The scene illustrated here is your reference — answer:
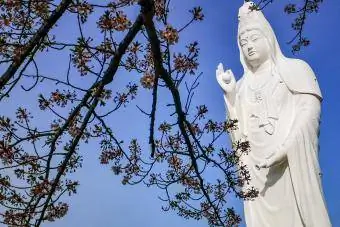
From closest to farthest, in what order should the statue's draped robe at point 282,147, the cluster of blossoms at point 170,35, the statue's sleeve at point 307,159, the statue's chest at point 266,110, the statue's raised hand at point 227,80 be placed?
the cluster of blossoms at point 170,35, the statue's sleeve at point 307,159, the statue's draped robe at point 282,147, the statue's chest at point 266,110, the statue's raised hand at point 227,80

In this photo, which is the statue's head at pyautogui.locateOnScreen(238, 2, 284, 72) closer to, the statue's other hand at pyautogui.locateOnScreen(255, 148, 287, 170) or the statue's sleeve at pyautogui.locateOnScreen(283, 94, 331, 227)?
the statue's sleeve at pyautogui.locateOnScreen(283, 94, 331, 227)

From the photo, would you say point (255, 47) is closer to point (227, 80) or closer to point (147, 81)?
point (227, 80)

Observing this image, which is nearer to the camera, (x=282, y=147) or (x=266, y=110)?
(x=282, y=147)

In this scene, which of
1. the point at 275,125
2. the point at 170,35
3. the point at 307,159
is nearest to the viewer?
the point at 170,35

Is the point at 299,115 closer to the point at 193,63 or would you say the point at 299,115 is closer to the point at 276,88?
the point at 276,88

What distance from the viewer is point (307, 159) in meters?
5.61

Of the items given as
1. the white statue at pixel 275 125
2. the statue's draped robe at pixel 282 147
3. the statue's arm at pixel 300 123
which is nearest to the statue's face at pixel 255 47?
the white statue at pixel 275 125

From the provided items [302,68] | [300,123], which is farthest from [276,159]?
[302,68]

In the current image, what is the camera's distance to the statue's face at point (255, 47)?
6.48 m

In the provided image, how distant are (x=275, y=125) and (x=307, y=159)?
58 cm

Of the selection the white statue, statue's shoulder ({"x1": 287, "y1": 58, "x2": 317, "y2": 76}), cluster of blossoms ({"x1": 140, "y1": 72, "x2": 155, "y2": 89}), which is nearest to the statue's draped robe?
the white statue

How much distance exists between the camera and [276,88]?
6203 mm

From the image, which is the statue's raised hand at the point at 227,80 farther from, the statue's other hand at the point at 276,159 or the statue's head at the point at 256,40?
the statue's other hand at the point at 276,159

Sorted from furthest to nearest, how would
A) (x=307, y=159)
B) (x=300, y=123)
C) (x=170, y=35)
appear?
(x=300, y=123), (x=307, y=159), (x=170, y=35)
